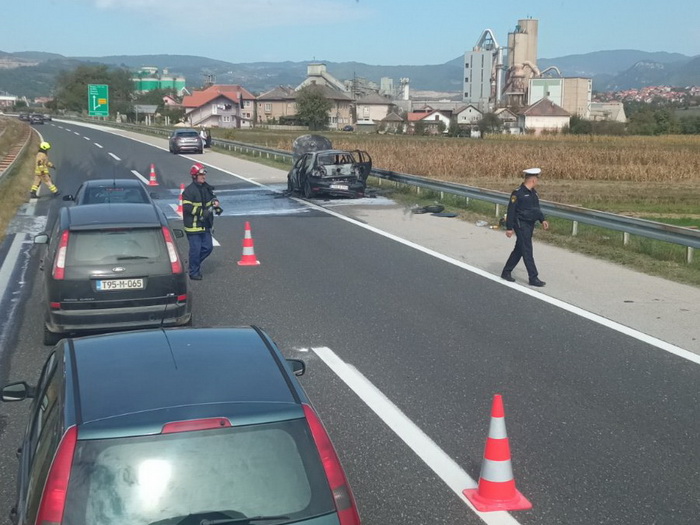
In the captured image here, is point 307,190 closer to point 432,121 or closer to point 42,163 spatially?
point 42,163

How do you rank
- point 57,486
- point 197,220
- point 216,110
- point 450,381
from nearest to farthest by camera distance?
point 57,486 < point 450,381 < point 197,220 < point 216,110

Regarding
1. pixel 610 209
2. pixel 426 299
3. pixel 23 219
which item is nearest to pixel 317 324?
pixel 426 299

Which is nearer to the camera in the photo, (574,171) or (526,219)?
(526,219)

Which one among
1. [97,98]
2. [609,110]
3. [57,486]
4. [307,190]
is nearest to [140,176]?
[307,190]

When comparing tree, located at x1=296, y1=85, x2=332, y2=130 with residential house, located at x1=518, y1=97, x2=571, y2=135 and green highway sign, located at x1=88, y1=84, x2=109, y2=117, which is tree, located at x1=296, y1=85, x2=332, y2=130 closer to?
residential house, located at x1=518, y1=97, x2=571, y2=135

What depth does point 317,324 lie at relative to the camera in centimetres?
1036

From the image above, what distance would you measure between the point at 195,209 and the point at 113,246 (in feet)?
13.9

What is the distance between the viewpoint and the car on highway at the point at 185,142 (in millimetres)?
48156

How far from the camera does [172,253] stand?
9.39 metres

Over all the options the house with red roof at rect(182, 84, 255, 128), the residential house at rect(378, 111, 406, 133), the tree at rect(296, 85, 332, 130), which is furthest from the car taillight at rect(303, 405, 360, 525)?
the house with red roof at rect(182, 84, 255, 128)

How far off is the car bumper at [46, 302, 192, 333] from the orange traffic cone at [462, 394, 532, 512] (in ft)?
15.2

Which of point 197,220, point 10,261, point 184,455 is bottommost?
point 10,261

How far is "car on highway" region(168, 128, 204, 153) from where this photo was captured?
4816 cm

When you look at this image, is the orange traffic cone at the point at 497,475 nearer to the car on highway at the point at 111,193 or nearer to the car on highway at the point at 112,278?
the car on highway at the point at 112,278
